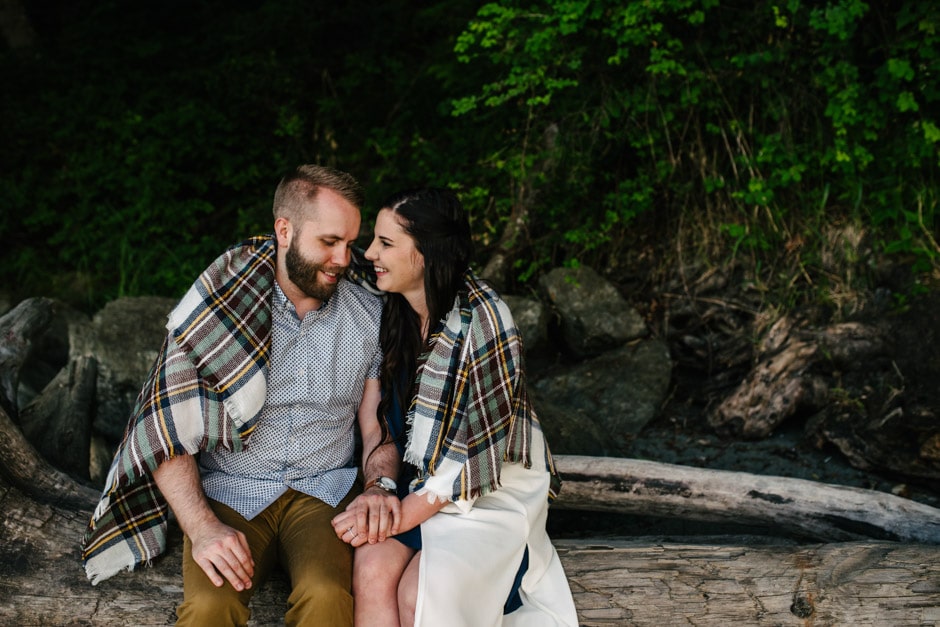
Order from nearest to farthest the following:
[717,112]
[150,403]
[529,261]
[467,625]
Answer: [467,625], [150,403], [717,112], [529,261]

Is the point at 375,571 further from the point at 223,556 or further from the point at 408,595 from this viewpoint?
the point at 223,556

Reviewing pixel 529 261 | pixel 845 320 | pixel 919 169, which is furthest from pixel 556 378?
pixel 919 169

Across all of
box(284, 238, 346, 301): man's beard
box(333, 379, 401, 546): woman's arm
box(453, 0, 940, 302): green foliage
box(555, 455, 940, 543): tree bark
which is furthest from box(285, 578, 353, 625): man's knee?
box(453, 0, 940, 302): green foliage

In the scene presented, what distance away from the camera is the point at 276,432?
9.89 feet

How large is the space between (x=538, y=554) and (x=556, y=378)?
2775mm

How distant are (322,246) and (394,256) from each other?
264mm

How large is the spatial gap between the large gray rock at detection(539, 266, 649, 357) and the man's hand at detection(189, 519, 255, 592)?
3.53 metres

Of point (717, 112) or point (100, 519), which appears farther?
point (717, 112)

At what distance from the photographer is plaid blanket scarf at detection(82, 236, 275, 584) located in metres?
2.78

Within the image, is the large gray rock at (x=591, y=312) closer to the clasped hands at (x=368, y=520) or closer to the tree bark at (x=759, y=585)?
the tree bark at (x=759, y=585)

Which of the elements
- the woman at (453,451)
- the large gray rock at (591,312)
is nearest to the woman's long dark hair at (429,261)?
the woman at (453,451)

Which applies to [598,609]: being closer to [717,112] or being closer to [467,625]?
[467,625]

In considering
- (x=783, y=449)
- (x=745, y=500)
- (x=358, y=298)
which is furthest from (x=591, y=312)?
(x=358, y=298)

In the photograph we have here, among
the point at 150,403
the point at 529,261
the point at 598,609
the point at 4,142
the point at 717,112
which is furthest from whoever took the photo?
the point at 4,142
